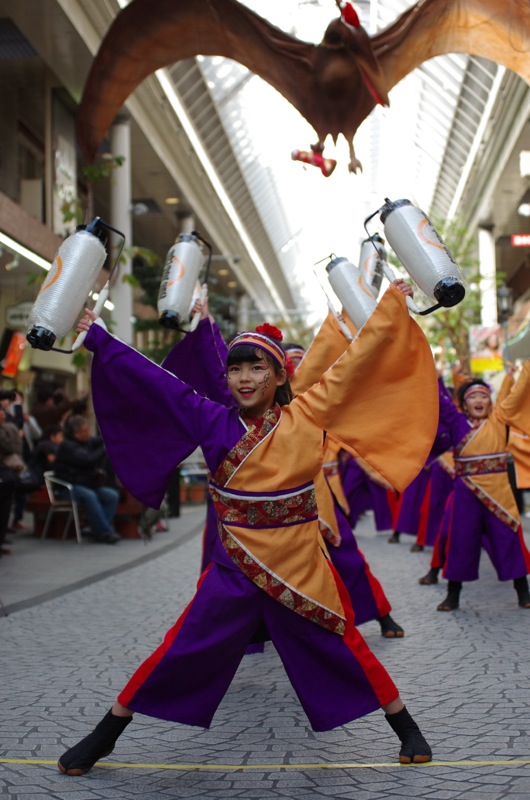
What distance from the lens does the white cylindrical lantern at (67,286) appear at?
346cm

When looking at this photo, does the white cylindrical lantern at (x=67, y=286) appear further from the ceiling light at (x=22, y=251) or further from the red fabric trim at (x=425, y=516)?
the ceiling light at (x=22, y=251)

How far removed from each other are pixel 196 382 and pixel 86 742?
1.92 meters

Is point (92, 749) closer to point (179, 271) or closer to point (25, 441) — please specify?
point (179, 271)

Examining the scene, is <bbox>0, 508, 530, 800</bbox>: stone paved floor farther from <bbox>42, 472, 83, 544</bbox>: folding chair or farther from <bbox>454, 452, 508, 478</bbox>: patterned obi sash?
<bbox>42, 472, 83, 544</bbox>: folding chair

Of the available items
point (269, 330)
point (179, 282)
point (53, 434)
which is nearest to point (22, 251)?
point (53, 434)

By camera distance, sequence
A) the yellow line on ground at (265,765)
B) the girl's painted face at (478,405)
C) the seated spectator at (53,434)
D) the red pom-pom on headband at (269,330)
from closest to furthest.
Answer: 1. the yellow line on ground at (265,765)
2. the red pom-pom on headband at (269,330)
3. the girl's painted face at (478,405)
4. the seated spectator at (53,434)

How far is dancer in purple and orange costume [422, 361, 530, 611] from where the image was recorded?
21.8 feet

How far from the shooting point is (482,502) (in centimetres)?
680

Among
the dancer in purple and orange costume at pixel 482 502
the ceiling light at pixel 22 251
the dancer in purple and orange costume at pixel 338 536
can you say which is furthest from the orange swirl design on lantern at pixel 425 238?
the ceiling light at pixel 22 251

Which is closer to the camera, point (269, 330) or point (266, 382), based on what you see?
point (266, 382)

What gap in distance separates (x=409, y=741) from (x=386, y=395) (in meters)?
1.17

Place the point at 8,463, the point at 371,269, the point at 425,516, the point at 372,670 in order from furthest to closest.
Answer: the point at 425,516, the point at 8,463, the point at 371,269, the point at 372,670

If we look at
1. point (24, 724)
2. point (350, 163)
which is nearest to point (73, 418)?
point (350, 163)

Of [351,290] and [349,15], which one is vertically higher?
[349,15]
